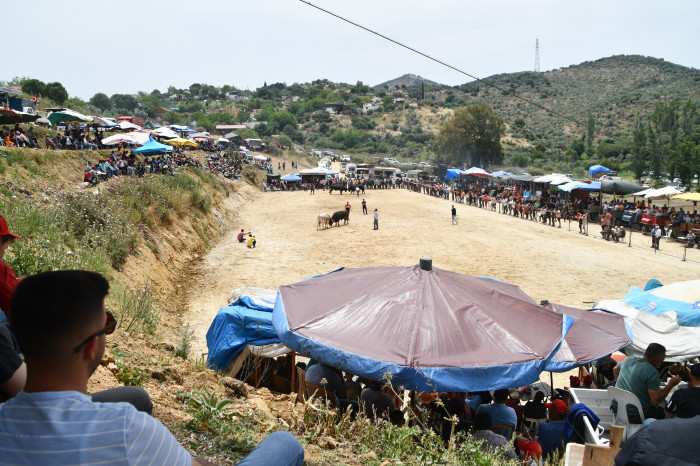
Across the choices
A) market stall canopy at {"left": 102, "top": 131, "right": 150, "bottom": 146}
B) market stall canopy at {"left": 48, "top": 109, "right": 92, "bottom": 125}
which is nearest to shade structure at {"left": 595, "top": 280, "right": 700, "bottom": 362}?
market stall canopy at {"left": 102, "top": 131, "right": 150, "bottom": 146}

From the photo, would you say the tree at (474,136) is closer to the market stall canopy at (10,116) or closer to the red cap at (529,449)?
the market stall canopy at (10,116)

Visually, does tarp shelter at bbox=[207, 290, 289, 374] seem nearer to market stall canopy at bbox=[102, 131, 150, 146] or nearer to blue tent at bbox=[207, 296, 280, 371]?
blue tent at bbox=[207, 296, 280, 371]

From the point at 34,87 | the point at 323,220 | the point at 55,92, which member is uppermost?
the point at 34,87

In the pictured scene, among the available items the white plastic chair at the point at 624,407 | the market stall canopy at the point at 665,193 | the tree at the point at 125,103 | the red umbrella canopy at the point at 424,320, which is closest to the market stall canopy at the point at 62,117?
the red umbrella canopy at the point at 424,320

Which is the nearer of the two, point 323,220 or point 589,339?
point 589,339

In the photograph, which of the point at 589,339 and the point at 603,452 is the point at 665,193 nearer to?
the point at 589,339

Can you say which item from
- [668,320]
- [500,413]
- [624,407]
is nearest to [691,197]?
[668,320]

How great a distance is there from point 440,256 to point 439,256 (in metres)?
0.05

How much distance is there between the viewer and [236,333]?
314 inches

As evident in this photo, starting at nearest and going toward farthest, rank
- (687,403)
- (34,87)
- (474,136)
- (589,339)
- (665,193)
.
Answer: (687,403) → (589,339) → (665,193) → (34,87) → (474,136)

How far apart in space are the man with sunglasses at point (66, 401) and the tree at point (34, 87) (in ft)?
266

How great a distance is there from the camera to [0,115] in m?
20.3

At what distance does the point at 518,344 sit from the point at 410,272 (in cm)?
179

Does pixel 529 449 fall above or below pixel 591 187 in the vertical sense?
below
